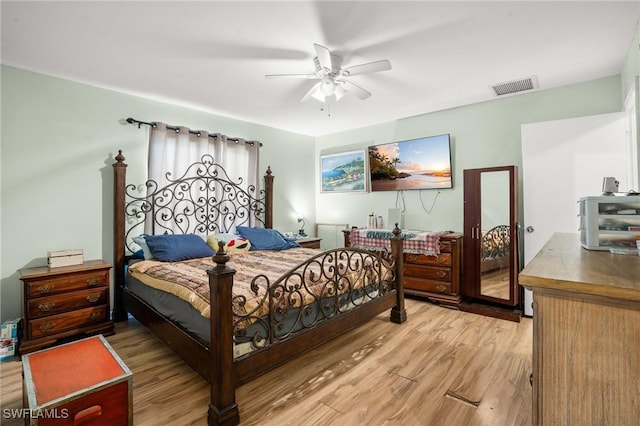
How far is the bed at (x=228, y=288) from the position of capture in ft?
5.91

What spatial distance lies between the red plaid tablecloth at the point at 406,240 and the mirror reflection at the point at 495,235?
566 mm

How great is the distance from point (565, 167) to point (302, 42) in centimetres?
302

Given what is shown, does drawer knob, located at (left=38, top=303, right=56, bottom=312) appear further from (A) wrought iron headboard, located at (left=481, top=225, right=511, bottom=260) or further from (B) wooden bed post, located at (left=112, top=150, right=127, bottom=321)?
(A) wrought iron headboard, located at (left=481, top=225, right=511, bottom=260)

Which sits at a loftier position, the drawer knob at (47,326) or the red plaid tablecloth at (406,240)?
the red plaid tablecloth at (406,240)

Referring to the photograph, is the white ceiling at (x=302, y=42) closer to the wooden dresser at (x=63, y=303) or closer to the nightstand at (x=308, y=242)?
the wooden dresser at (x=63, y=303)

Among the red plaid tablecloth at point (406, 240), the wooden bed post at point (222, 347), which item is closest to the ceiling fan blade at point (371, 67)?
the wooden bed post at point (222, 347)

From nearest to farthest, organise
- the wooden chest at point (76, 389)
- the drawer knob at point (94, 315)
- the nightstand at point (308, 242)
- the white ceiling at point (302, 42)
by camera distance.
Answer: the wooden chest at point (76, 389), the white ceiling at point (302, 42), the drawer knob at point (94, 315), the nightstand at point (308, 242)

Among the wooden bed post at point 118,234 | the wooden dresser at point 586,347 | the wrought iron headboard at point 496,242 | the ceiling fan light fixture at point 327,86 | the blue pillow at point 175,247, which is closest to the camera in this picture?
the wooden dresser at point 586,347

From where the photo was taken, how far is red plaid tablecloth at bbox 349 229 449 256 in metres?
3.91

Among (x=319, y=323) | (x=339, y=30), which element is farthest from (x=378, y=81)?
(x=319, y=323)

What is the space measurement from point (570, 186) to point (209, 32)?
3810 mm

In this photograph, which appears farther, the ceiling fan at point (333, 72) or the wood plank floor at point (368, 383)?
the ceiling fan at point (333, 72)

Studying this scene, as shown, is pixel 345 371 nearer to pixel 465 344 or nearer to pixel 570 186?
pixel 465 344

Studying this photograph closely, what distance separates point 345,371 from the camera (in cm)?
236
